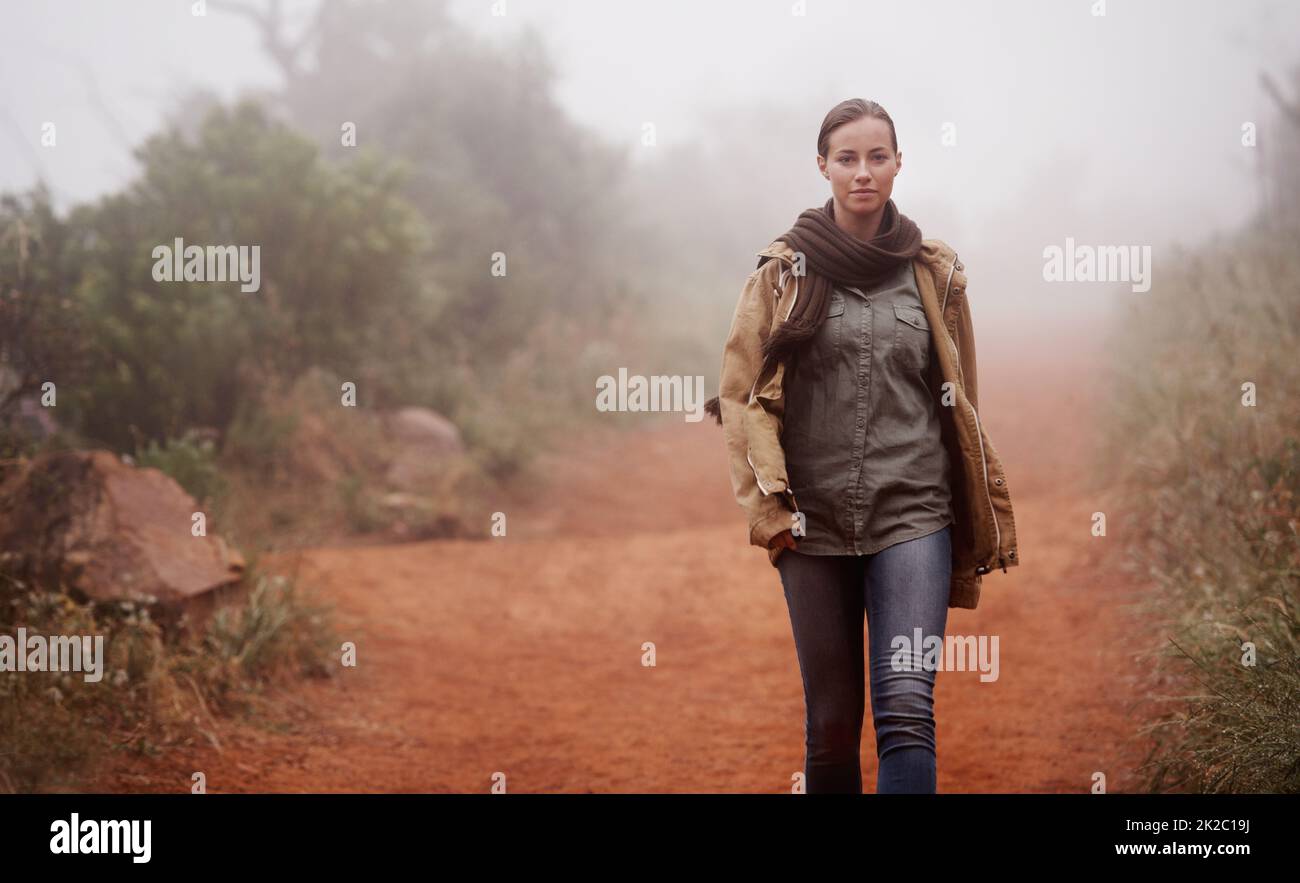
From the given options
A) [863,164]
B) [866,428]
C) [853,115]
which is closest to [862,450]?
[866,428]

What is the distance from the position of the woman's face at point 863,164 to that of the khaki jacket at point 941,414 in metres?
0.21

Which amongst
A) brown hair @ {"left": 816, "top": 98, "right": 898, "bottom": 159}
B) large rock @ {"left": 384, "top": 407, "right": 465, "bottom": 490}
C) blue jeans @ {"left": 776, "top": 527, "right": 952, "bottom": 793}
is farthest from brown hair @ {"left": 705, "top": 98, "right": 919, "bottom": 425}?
large rock @ {"left": 384, "top": 407, "right": 465, "bottom": 490}

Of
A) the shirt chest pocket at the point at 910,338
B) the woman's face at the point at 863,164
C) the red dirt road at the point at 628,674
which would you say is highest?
the woman's face at the point at 863,164

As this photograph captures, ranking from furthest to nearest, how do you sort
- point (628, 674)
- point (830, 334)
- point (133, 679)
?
point (628, 674)
point (133, 679)
point (830, 334)

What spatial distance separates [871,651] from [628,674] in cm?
327

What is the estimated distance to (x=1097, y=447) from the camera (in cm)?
816

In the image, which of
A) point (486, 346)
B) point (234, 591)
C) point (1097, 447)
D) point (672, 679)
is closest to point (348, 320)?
point (486, 346)

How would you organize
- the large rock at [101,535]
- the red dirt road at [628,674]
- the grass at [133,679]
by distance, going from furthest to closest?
the large rock at [101,535]
the red dirt road at [628,674]
the grass at [133,679]

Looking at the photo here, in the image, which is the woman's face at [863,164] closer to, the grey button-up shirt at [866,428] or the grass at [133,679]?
the grey button-up shirt at [866,428]

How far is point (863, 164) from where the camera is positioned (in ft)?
9.23

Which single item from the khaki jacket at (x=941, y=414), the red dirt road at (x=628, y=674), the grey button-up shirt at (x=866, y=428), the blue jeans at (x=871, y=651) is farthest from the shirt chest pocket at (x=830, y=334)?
the red dirt road at (x=628, y=674)

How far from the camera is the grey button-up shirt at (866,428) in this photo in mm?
2695

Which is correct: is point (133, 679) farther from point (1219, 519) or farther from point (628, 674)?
point (1219, 519)

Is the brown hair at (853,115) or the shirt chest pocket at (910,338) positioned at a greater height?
the brown hair at (853,115)
